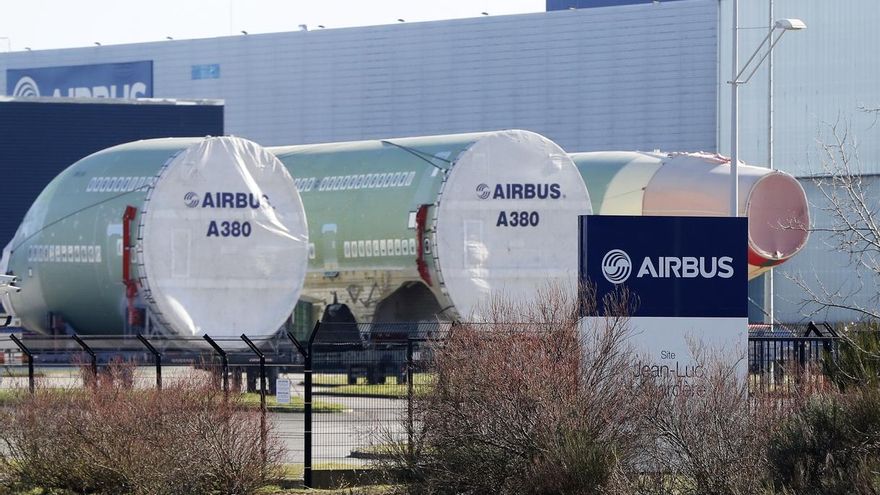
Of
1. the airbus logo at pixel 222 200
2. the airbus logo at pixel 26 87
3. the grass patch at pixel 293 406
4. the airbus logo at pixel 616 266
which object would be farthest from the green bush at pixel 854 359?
the airbus logo at pixel 26 87

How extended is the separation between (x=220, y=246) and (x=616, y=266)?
15339mm

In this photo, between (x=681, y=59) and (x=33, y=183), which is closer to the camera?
(x=33, y=183)

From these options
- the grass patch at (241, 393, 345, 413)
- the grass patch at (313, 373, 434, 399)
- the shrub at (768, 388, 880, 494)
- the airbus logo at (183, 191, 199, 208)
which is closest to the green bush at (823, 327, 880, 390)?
the shrub at (768, 388, 880, 494)

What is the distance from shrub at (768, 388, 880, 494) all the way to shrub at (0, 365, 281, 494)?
572 centimetres

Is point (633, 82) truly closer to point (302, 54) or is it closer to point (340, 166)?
point (302, 54)

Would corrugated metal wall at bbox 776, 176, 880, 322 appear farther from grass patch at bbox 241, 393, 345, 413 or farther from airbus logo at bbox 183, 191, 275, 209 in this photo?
grass patch at bbox 241, 393, 345, 413

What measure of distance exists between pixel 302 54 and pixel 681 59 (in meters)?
19.5

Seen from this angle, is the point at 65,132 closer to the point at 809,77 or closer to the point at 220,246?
the point at 220,246

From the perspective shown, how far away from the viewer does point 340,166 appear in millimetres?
34750

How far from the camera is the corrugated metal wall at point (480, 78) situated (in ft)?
224

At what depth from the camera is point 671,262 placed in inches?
641

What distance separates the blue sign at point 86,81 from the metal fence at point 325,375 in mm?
51040

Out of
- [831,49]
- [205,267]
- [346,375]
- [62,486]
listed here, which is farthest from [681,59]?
[62,486]

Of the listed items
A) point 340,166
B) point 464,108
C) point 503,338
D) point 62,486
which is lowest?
point 62,486
